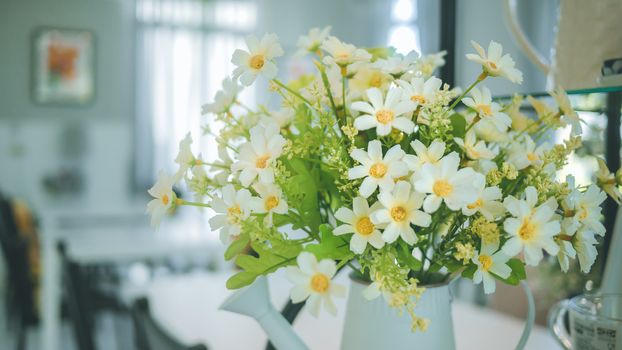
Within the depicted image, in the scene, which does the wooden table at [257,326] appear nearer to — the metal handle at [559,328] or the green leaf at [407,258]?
the metal handle at [559,328]

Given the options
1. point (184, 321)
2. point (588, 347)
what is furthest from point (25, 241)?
point (588, 347)

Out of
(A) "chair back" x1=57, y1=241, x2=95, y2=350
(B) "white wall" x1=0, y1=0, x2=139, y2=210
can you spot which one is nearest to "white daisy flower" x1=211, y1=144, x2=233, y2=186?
(A) "chair back" x1=57, y1=241, x2=95, y2=350

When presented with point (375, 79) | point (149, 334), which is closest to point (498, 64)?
point (375, 79)

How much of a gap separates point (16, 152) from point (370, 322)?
4763mm

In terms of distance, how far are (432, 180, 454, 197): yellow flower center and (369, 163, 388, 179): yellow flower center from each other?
0.04m

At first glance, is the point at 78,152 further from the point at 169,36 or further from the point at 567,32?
the point at 567,32

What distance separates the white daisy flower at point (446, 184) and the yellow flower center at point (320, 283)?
87 mm

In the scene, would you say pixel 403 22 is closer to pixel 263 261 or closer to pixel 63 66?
pixel 63 66

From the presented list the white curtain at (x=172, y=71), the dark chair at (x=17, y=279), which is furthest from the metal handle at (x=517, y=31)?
the white curtain at (x=172, y=71)

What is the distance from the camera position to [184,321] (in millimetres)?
1108

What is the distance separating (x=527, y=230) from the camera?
0.45m

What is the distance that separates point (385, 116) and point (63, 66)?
488 cm

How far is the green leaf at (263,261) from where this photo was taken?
0.49m

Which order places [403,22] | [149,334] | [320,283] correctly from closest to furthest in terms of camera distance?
[320,283]
[149,334]
[403,22]
